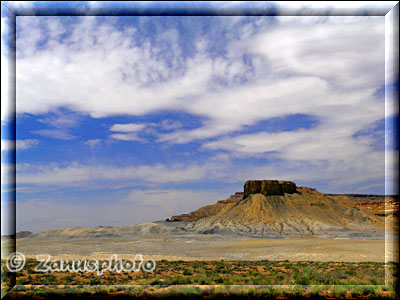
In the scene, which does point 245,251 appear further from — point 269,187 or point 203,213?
point 203,213

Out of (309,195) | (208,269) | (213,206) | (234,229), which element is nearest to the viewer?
(208,269)

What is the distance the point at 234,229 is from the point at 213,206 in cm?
6989

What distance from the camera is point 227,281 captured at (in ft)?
66.2

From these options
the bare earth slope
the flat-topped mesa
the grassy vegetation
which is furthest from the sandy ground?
the flat-topped mesa

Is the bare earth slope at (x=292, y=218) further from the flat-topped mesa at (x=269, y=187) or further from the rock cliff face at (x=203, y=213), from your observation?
the rock cliff face at (x=203, y=213)

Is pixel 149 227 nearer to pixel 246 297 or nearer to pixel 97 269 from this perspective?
pixel 97 269

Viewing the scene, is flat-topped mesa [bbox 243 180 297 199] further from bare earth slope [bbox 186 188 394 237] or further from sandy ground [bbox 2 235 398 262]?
sandy ground [bbox 2 235 398 262]

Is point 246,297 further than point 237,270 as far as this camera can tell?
No

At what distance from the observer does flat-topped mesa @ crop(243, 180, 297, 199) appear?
113 metres

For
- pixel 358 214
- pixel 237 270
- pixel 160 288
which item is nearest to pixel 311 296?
A: pixel 160 288

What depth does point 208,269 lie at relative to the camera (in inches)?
981

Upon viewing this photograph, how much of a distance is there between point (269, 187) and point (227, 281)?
311 feet

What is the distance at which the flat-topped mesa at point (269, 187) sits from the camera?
113m

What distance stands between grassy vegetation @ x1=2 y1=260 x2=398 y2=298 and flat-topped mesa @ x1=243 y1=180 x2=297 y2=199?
286 feet
